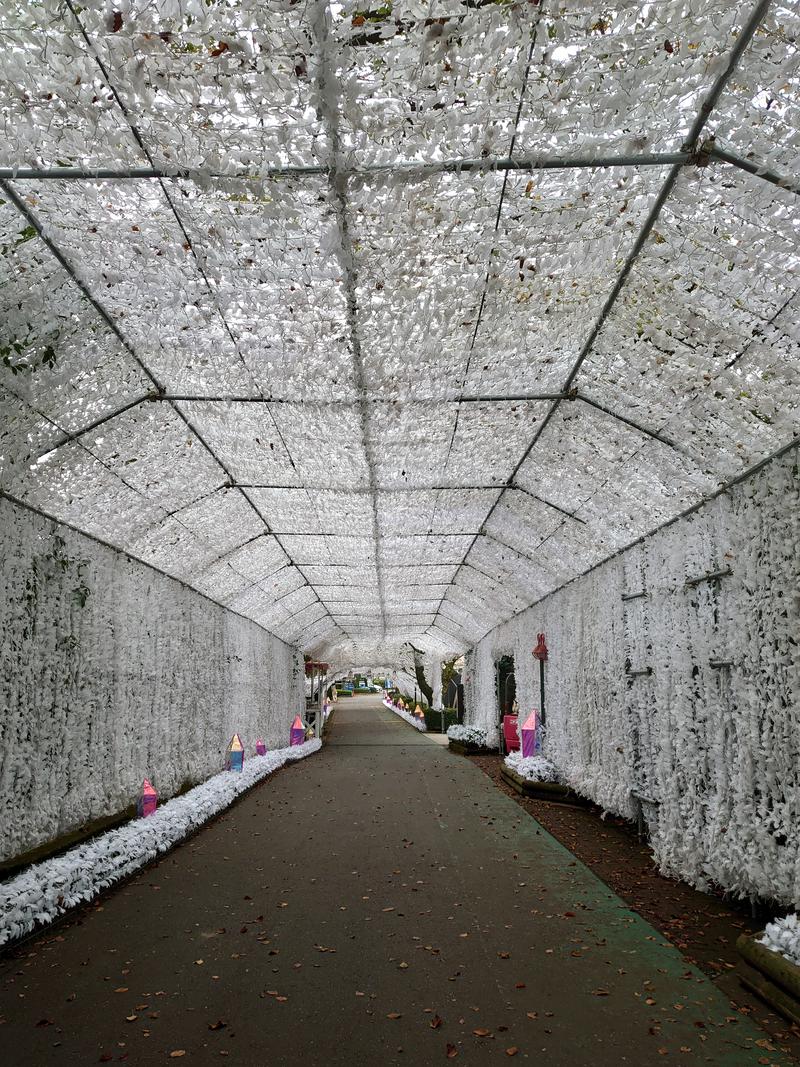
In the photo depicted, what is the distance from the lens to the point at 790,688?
3.99 m

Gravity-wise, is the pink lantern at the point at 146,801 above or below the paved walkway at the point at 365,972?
above

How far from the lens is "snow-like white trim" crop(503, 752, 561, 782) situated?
1006 cm

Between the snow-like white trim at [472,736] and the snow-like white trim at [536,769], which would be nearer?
the snow-like white trim at [536,769]

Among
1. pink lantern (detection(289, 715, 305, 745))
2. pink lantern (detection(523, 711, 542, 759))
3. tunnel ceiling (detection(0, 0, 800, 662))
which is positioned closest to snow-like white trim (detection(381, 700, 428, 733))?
pink lantern (detection(289, 715, 305, 745))

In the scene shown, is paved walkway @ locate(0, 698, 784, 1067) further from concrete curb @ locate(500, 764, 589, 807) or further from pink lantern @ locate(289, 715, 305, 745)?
pink lantern @ locate(289, 715, 305, 745)

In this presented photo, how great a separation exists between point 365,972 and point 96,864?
2.65 meters

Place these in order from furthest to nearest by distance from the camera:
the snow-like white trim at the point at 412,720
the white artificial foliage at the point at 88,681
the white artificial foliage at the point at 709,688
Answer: the snow-like white trim at the point at 412,720
the white artificial foliage at the point at 88,681
the white artificial foliage at the point at 709,688

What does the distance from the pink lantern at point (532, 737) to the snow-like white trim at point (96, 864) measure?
16.4ft

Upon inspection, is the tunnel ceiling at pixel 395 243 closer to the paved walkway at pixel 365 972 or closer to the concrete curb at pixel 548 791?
the paved walkway at pixel 365 972

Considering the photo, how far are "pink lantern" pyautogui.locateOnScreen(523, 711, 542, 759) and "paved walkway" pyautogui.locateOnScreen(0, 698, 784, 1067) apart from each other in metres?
4.14

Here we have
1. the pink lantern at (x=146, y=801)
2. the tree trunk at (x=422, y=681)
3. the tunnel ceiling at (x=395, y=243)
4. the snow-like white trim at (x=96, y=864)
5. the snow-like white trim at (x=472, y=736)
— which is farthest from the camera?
the tree trunk at (x=422, y=681)

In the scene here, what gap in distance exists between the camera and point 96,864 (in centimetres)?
539

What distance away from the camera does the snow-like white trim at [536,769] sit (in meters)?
10.1

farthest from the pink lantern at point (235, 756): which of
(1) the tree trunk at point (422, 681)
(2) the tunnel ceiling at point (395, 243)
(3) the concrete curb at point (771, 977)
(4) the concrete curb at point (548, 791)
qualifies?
(1) the tree trunk at point (422, 681)
